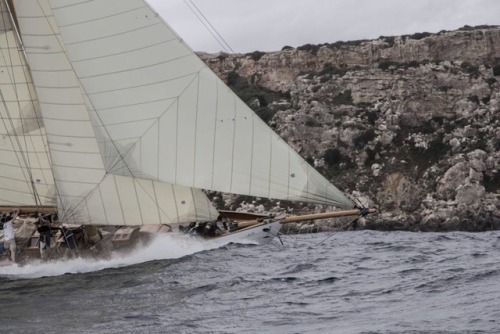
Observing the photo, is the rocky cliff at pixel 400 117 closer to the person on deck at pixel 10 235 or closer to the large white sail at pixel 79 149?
the large white sail at pixel 79 149

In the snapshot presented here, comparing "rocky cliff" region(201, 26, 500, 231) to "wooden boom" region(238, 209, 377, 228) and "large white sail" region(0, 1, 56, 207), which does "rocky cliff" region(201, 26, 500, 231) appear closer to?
"wooden boom" region(238, 209, 377, 228)

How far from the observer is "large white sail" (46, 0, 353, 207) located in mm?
24312

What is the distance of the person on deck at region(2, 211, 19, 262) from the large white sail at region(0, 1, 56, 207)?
63 centimetres

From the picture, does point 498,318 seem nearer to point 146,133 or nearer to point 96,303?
point 96,303

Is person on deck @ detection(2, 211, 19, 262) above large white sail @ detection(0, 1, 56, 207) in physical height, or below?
below

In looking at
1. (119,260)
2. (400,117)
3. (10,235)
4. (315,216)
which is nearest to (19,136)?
(10,235)

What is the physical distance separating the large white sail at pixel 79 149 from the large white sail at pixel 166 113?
1130 mm

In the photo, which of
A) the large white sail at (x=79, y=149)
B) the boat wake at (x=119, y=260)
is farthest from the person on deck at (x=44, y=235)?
the large white sail at (x=79, y=149)

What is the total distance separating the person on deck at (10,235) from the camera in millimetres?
27844

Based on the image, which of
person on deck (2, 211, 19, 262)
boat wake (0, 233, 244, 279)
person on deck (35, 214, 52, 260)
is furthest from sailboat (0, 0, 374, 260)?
person on deck (2, 211, 19, 262)

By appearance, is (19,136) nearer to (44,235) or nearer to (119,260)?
(44,235)

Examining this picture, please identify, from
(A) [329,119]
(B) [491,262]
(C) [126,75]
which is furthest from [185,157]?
(A) [329,119]

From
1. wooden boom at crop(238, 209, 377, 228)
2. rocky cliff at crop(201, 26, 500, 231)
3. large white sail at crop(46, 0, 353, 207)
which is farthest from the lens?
rocky cliff at crop(201, 26, 500, 231)

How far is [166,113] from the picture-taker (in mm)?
25125
